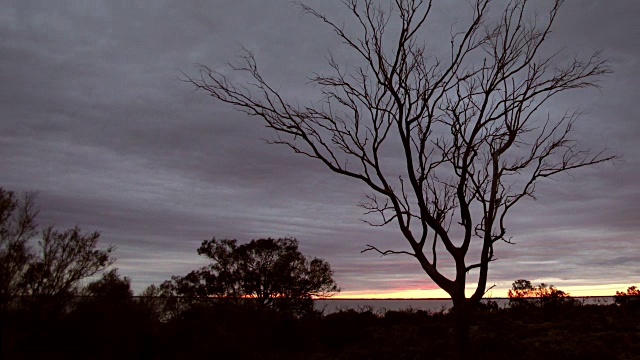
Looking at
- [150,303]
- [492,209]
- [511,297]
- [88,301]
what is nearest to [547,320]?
[511,297]

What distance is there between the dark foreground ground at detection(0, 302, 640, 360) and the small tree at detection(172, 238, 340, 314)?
361cm

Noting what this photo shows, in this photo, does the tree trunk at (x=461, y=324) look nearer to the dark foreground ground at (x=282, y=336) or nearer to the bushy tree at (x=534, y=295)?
the dark foreground ground at (x=282, y=336)

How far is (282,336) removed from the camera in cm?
1469

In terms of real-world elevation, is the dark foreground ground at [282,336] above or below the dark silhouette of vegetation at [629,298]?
below

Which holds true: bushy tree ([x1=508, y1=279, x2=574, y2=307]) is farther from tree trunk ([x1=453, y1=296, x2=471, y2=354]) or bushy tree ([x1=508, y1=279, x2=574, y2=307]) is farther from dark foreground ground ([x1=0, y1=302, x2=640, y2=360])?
tree trunk ([x1=453, y1=296, x2=471, y2=354])

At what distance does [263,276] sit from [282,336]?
26.5 feet

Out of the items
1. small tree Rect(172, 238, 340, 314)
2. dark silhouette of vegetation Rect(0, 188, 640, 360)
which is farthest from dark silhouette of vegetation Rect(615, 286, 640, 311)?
small tree Rect(172, 238, 340, 314)

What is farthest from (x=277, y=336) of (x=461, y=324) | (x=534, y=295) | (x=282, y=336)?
(x=534, y=295)

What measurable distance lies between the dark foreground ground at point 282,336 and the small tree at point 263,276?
3.61 m

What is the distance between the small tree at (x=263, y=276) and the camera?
22266mm

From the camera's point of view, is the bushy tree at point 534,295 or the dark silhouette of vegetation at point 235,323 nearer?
the dark silhouette of vegetation at point 235,323

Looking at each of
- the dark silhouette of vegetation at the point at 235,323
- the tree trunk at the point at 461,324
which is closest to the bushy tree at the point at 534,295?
the dark silhouette of vegetation at the point at 235,323

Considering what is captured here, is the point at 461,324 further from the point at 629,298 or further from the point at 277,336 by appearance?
the point at 629,298

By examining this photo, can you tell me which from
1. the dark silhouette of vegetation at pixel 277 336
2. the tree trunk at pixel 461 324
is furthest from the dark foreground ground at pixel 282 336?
the tree trunk at pixel 461 324
